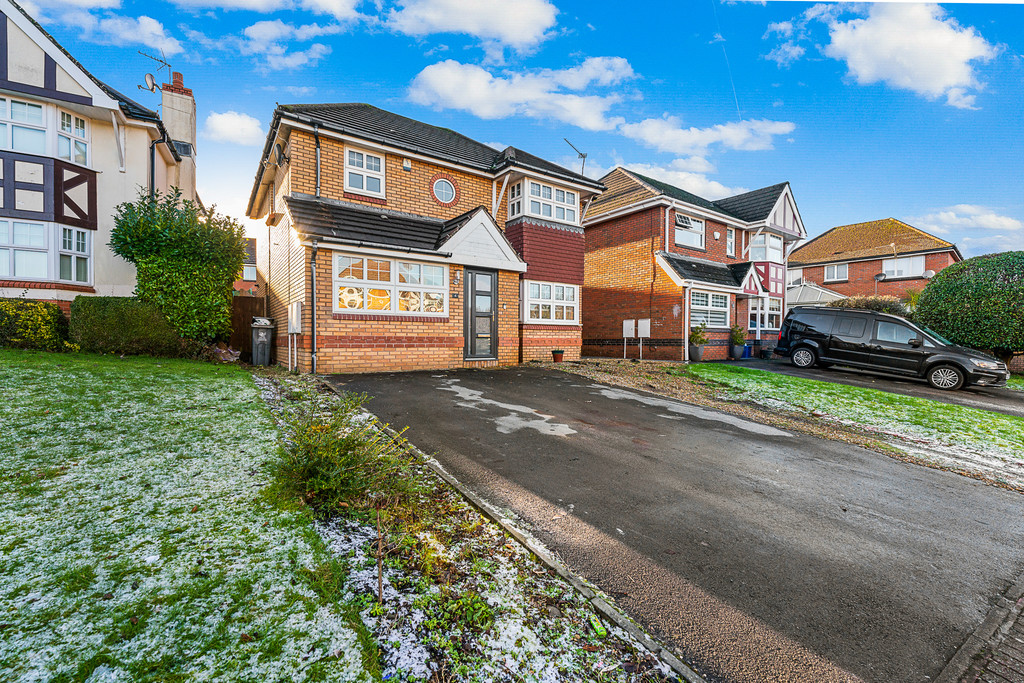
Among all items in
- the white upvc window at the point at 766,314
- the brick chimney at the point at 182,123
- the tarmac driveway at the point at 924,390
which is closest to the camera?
the tarmac driveway at the point at 924,390

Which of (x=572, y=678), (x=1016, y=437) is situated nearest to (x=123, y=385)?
(x=572, y=678)

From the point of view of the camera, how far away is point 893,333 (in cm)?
1212

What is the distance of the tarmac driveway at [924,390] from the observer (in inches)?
362

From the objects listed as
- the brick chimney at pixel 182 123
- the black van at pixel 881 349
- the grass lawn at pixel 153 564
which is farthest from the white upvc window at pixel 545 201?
the brick chimney at pixel 182 123

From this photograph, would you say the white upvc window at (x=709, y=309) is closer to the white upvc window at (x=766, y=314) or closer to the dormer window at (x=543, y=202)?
the white upvc window at (x=766, y=314)

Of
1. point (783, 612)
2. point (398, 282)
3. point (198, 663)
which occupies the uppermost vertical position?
point (398, 282)

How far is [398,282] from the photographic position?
36.6ft

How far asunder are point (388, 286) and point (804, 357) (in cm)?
1411

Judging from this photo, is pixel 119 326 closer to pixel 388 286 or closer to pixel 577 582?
pixel 388 286

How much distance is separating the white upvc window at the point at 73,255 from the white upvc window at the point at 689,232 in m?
20.8

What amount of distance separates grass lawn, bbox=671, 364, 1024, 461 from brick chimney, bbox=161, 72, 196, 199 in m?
21.7

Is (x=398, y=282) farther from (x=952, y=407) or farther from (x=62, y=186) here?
(x=952, y=407)

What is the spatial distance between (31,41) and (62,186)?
4.04 m

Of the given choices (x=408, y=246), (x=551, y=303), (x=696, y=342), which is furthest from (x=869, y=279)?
(x=408, y=246)
